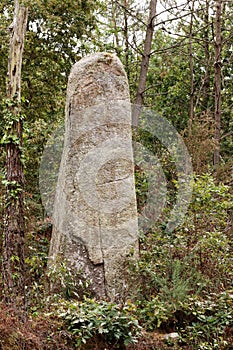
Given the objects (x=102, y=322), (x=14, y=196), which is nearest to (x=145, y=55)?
(x=14, y=196)

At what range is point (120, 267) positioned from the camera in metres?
6.36

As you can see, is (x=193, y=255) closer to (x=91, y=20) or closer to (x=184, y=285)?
(x=184, y=285)

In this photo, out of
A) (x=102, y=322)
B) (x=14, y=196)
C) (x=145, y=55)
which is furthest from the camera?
(x=145, y=55)

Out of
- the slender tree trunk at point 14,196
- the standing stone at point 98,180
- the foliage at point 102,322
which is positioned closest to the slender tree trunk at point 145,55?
the standing stone at point 98,180

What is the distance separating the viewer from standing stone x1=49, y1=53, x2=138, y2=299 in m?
6.29

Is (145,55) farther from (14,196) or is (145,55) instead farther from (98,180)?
(14,196)

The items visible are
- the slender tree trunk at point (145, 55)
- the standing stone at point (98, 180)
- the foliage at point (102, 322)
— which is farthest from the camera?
the slender tree trunk at point (145, 55)

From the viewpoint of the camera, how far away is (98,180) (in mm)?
6484

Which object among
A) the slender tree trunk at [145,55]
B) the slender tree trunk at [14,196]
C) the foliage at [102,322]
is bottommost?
the foliage at [102,322]

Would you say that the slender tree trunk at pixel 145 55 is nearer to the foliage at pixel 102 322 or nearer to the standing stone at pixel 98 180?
the standing stone at pixel 98 180

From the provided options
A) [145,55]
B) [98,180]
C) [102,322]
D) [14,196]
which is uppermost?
[145,55]

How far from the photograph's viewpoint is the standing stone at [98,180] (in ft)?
20.6

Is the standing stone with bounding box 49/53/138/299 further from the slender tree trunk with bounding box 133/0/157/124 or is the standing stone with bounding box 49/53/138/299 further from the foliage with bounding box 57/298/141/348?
the slender tree trunk with bounding box 133/0/157/124

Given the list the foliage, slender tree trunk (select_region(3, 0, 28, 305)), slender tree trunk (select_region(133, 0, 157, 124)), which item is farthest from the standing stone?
slender tree trunk (select_region(133, 0, 157, 124))
